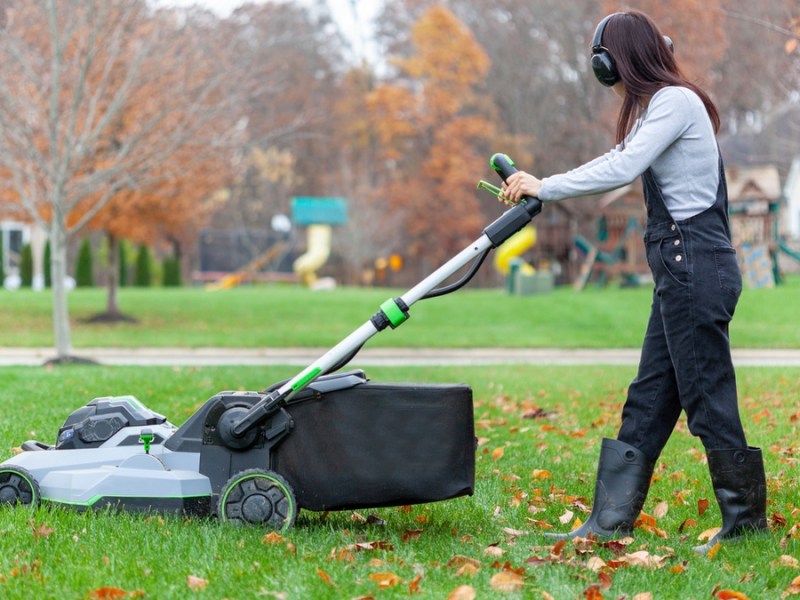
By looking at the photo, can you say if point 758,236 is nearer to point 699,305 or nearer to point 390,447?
point 699,305

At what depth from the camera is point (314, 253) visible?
115ft

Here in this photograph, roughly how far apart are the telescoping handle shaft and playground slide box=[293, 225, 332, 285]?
3049 centimetres

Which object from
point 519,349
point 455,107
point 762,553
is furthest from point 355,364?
point 455,107

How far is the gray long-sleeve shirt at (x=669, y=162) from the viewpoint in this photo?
3.94 metres

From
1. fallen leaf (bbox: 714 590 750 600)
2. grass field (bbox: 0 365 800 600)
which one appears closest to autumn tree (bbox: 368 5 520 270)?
grass field (bbox: 0 365 800 600)

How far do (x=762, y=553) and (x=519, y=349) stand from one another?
12.1 metres

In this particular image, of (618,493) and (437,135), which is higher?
(437,135)

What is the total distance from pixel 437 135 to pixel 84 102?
2406 centimetres

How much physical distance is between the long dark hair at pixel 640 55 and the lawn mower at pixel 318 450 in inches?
22.1

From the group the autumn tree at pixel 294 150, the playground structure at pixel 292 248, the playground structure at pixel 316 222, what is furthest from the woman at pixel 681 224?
the autumn tree at pixel 294 150

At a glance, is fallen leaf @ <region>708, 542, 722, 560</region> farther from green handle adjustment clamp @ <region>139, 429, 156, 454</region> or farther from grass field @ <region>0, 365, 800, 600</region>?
green handle adjustment clamp @ <region>139, 429, 156, 454</region>

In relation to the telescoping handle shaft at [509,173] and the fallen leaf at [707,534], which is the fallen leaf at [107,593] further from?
the fallen leaf at [707,534]

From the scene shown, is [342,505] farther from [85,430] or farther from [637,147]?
[637,147]

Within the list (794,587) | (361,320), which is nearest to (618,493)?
(794,587)
